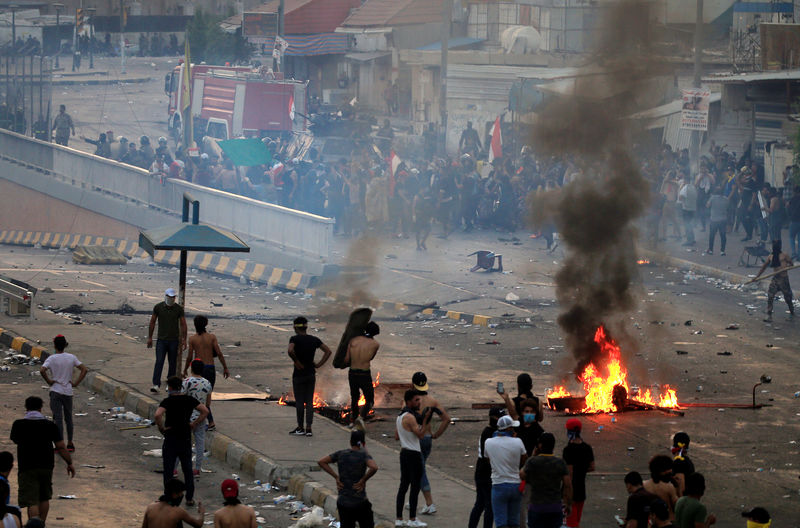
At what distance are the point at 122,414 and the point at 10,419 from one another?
1224 mm

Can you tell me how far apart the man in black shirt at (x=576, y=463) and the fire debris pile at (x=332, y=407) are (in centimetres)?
443

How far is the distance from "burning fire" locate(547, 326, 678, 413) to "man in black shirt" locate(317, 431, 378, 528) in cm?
591

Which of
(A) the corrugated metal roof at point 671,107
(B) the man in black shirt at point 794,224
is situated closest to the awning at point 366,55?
(A) the corrugated metal roof at point 671,107

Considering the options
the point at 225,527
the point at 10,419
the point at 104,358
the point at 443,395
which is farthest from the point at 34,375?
the point at 225,527

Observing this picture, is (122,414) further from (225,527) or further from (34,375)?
(225,527)

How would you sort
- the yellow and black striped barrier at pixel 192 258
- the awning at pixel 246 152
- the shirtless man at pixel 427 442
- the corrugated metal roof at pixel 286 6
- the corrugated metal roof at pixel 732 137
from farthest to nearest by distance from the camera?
the corrugated metal roof at pixel 286 6 < the corrugated metal roof at pixel 732 137 < the awning at pixel 246 152 < the yellow and black striped barrier at pixel 192 258 < the shirtless man at pixel 427 442

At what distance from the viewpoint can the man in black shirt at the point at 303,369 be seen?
45.5 feet

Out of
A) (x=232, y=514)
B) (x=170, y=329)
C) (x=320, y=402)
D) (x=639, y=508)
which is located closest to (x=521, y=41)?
(x=320, y=402)

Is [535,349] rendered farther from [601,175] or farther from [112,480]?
[112,480]

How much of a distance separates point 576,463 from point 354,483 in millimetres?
1712

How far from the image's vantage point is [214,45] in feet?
218

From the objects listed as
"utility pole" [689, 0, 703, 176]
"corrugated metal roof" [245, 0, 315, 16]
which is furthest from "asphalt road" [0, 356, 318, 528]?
"corrugated metal roof" [245, 0, 315, 16]

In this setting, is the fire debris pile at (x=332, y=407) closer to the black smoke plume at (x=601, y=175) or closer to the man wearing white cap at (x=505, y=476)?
the black smoke plume at (x=601, y=175)

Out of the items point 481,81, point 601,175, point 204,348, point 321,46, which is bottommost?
point 204,348
